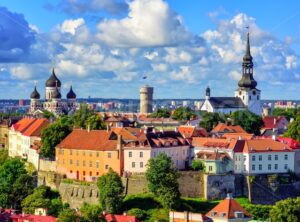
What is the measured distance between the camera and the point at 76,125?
269 ft

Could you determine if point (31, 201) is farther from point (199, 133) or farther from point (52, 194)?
point (199, 133)

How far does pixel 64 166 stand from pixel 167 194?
1466 cm

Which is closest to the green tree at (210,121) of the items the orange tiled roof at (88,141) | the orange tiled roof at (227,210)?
the orange tiled roof at (88,141)

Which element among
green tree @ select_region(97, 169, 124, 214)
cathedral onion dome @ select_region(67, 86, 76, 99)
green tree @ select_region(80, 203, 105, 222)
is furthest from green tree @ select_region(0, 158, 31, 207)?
cathedral onion dome @ select_region(67, 86, 76, 99)

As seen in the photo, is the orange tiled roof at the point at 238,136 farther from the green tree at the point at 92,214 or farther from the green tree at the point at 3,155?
the green tree at the point at 3,155

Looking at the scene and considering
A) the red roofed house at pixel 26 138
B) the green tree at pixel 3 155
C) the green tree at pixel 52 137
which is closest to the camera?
the green tree at pixel 52 137

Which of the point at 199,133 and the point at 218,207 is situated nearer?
the point at 218,207

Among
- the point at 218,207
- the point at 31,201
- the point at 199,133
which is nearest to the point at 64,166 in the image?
the point at 31,201

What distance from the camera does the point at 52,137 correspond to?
246 feet

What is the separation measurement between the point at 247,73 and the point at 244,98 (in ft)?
14.5

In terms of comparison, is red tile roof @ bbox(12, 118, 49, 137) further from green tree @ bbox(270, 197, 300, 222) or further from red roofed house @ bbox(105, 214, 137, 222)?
green tree @ bbox(270, 197, 300, 222)

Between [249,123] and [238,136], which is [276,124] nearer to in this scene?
[249,123]

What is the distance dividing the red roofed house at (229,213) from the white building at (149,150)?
1024 centimetres

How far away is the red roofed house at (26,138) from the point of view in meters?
79.8
